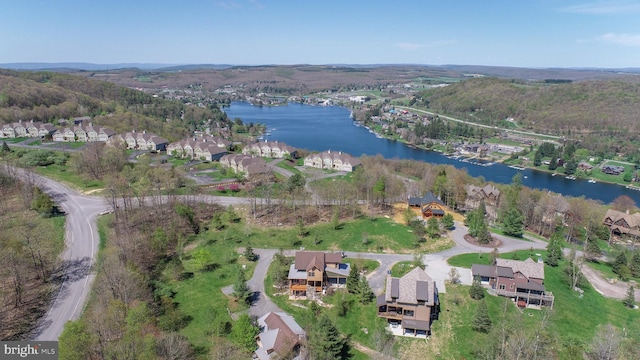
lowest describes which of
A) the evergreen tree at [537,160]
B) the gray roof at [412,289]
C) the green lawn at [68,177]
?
the evergreen tree at [537,160]

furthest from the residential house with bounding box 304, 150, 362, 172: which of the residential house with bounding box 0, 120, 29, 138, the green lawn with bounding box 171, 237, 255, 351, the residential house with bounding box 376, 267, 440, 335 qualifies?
the residential house with bounding box 0, 120, 29, 138

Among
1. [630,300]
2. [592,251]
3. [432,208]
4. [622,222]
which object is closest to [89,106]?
[432,208]

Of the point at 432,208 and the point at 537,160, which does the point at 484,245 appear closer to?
the point at 432,208

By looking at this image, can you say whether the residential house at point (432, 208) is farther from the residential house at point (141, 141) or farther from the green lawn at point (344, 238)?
the residential house at point (141, 141)

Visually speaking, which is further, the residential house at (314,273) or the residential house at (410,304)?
the residential house at (314,273)

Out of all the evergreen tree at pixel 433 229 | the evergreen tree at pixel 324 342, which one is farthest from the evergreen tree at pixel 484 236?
the evergreen tree at pixel 324 342

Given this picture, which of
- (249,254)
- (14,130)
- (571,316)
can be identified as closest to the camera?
(571,316)

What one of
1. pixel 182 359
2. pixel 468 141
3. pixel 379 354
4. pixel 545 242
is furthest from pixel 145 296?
pixel 468 141

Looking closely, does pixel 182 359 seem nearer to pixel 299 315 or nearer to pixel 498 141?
pixel 299 315
